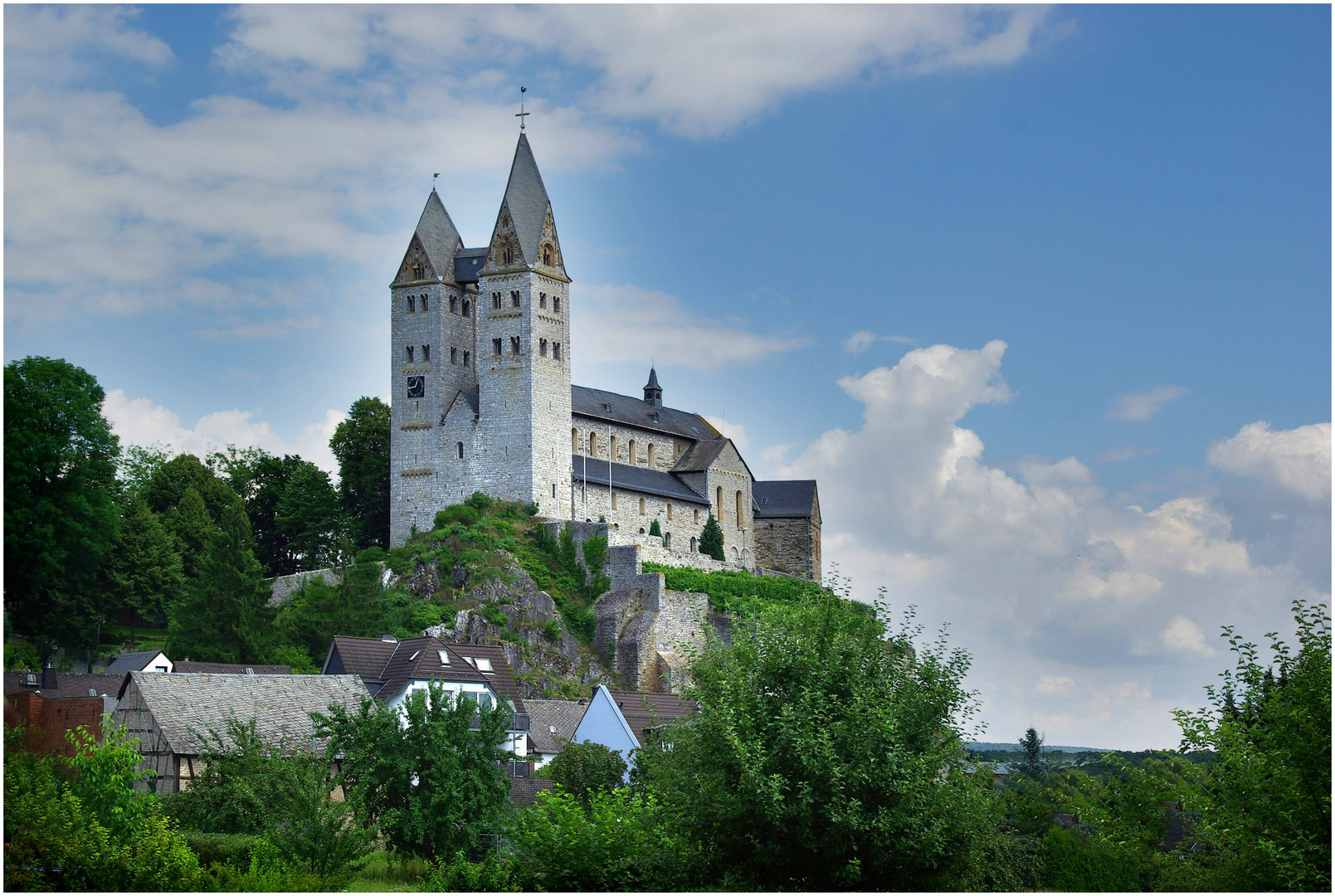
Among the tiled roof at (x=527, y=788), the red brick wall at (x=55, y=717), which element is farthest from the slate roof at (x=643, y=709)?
the red brick wall at (x=55, y=717)

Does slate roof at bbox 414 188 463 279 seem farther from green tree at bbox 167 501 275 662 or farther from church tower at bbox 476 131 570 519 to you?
green tree at bbox 167 501 275 662

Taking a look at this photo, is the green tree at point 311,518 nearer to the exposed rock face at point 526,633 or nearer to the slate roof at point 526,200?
the exposed rock face at point 526,633

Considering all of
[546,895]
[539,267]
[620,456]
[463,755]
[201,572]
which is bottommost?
[546,895]

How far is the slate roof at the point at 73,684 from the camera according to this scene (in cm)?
4275

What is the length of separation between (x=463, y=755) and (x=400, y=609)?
3086 centimetres

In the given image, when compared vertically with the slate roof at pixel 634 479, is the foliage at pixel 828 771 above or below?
below

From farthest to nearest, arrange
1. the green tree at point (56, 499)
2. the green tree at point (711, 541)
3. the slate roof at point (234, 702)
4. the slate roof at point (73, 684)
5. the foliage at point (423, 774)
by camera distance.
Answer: the green tree at point (711, 541) < the green tree at point (56, 499) < the slate roof at point (73, 684) < the slate roof at point (234, 702) < the foliage at point (423, 774)

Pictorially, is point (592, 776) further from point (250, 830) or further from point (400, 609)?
point (400, 609)

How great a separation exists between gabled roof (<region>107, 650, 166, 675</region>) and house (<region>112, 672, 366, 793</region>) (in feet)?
50.1

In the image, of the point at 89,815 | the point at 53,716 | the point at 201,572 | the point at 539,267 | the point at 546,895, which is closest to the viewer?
the point at 546,895

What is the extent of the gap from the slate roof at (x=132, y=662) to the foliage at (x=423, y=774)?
25.5 metres

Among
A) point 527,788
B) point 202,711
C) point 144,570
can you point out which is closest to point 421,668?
point 527,788

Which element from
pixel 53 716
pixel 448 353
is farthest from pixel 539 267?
pixel 53 716

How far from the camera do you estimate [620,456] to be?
7719 centimetres
